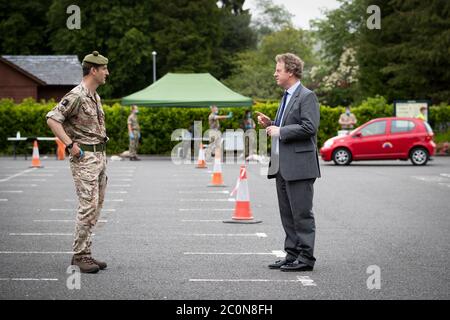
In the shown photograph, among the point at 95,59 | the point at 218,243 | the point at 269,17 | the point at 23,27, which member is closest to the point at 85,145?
the point at 95,59

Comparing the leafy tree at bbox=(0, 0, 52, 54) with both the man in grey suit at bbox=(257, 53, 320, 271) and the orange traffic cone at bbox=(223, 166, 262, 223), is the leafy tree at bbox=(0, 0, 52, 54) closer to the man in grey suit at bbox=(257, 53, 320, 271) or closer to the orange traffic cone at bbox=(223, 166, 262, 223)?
the orange traffic cone at bbox=(223, 166, 262, 223)

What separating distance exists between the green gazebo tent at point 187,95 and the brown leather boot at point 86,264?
2570 centimetres

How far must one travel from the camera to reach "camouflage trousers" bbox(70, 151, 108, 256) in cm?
895

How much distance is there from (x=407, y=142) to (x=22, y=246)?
20900 millimetres

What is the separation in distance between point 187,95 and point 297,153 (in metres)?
26.1

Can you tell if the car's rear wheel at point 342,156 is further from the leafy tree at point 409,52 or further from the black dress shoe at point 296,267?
the black dress shoe at point 296,267

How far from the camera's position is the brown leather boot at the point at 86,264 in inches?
349

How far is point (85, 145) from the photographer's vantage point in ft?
29.6

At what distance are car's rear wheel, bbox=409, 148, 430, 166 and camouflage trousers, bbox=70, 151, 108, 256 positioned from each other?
22.3 meters

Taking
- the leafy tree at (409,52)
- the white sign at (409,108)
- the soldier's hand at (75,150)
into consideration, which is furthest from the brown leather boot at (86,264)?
the leafy tree at (409,52)

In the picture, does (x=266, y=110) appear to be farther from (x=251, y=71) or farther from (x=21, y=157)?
(x=251, y=71)

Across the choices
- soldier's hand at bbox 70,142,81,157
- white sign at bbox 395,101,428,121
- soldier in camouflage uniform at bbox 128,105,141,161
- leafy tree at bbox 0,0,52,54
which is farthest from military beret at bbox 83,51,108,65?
leafy tree at bbox 0,0,52,54

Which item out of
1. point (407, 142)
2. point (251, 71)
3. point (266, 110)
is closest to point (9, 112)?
point (266, 110)
